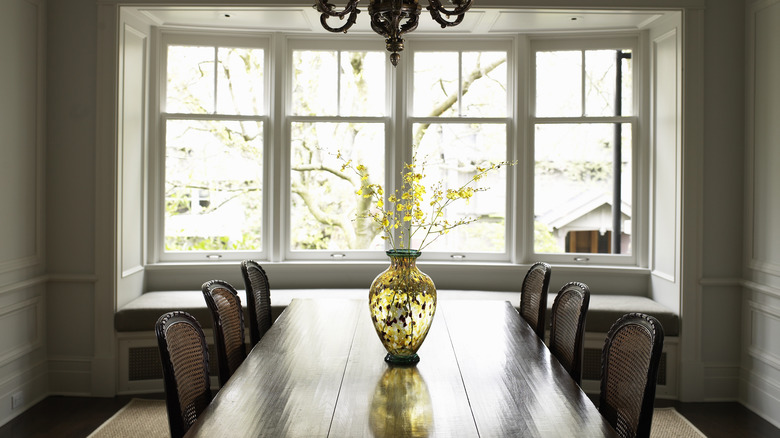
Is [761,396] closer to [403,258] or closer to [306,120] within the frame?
[403,258]

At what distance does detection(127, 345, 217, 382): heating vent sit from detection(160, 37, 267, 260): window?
2.76ft

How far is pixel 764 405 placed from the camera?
12.5ft

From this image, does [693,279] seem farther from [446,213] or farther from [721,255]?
[446,213]

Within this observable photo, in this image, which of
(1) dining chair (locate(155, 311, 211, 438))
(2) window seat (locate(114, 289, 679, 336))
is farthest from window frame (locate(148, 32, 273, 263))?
(1) dining chair (locate(155, 311, 211, 438))

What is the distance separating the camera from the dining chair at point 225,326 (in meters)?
2.37

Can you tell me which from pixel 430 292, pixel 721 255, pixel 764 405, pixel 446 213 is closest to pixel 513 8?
pixel 446 213

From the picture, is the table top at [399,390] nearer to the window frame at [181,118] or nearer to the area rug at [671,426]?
the area rug at [671,426]

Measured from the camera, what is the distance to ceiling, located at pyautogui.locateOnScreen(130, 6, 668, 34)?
421 cm

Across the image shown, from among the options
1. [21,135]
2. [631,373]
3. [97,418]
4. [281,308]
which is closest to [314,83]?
[281,308]

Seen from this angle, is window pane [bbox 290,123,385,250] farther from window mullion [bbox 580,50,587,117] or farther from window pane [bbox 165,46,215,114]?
window mullion [bbox 580,50,587,117]

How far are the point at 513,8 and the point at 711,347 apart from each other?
101 inches

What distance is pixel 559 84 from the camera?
480 centimetres

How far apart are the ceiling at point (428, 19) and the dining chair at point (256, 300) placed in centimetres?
189

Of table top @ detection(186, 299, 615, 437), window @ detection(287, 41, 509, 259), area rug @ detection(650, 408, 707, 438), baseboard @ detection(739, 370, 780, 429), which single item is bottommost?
area rug @ detection(650, 408, 707, 438)
